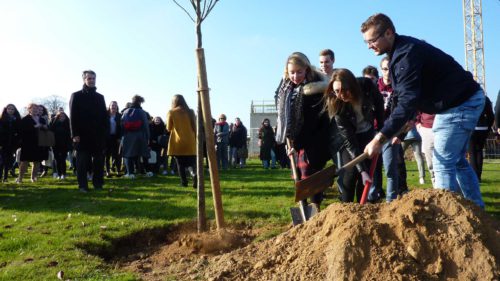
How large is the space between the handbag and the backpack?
6.03 feet

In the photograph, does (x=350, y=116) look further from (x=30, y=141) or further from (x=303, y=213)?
(x=30, y=141)

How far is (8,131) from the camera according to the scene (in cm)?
1031

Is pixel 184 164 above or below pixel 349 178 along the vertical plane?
above

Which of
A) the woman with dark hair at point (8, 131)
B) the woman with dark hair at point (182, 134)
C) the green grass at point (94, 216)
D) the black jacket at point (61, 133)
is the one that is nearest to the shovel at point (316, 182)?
the green grass at point (94, 216)

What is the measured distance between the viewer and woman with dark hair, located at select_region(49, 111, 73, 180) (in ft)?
37.7

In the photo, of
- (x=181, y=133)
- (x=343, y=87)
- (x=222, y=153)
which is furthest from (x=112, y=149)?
(x=343, y=87)

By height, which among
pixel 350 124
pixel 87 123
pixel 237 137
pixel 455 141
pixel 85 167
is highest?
pixel 87 123

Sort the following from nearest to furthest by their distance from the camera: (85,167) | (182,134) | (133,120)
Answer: (85,167)
(182,134)
(133,120)

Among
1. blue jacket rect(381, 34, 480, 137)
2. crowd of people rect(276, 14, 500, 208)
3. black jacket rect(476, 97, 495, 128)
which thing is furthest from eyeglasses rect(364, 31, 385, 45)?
black jacket rect(476, 97, 495, 128)

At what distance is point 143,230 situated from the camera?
17.8 ft

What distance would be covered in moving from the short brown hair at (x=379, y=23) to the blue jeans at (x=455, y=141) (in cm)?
90

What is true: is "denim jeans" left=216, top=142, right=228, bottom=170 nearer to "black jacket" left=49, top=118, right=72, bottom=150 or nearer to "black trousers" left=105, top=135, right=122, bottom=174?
"black trousers" left=105, top=135, right=122, bottom=174

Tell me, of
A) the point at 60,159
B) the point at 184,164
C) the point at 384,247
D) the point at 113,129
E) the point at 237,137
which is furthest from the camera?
the point at 237,137

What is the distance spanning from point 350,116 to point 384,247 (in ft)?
7.57
